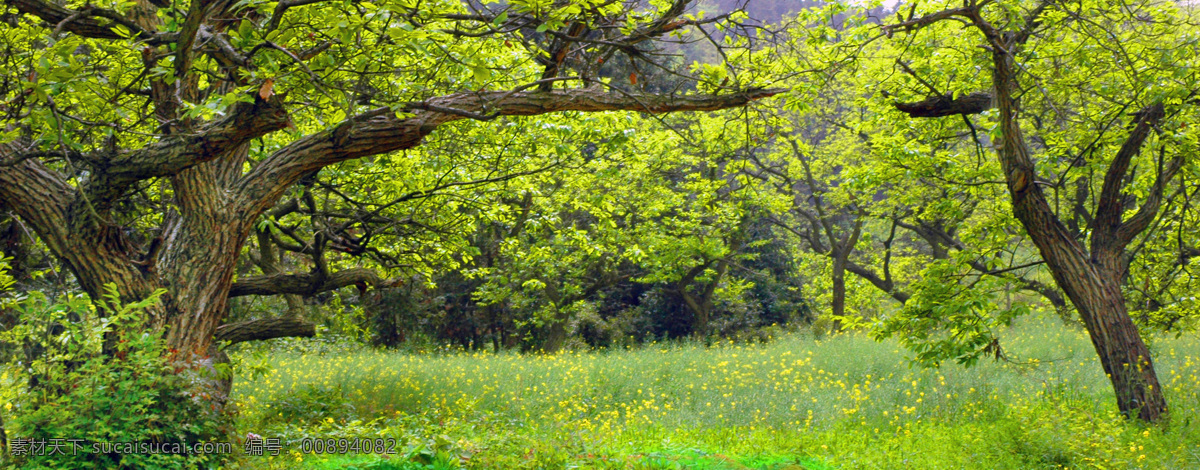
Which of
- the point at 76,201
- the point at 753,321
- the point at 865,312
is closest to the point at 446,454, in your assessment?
the point at 76,201

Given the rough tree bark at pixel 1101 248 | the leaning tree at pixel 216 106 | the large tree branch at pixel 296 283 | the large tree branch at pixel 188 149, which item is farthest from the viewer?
the large tree branch at pixel 296 283

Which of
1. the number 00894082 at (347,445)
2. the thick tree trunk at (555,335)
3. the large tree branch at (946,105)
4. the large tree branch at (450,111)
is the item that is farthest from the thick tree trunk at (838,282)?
the number 00894082 at (347,445)

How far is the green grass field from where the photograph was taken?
5.21 meters

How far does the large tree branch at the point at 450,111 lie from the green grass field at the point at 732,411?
1.85 metres

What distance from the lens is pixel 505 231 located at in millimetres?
15602

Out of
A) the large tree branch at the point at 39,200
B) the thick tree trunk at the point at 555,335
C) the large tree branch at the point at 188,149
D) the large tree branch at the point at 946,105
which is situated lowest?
the thick tree trunk at the point at 555,335

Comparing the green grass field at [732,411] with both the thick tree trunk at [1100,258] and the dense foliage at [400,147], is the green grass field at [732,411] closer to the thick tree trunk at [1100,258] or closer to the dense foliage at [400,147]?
the thick tree trunk at [1100,258]

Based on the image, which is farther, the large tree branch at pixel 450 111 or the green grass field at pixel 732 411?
the green grass field at pixel 732 411

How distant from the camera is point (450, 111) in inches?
177

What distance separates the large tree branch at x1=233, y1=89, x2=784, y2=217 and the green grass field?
185cm

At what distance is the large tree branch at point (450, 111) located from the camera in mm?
4508

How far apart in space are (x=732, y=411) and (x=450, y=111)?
485 cm

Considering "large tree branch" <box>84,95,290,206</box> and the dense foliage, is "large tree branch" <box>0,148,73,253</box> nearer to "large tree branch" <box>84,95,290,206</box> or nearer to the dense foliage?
the dense foliage

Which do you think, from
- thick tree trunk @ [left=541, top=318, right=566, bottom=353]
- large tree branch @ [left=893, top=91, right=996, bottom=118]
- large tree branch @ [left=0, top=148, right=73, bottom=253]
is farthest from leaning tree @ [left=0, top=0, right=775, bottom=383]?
thick tree trunk @ [left=541, top=318, right=566, bottom=353]
